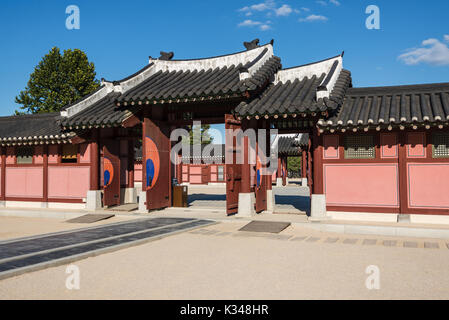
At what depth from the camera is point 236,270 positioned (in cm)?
582

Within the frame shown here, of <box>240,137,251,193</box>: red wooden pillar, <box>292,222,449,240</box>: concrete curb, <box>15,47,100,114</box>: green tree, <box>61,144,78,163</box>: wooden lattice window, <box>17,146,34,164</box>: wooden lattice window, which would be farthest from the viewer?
<box>15,47,100,114</box>: green tree

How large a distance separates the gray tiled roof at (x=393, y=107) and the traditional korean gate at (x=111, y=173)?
8.54 meters

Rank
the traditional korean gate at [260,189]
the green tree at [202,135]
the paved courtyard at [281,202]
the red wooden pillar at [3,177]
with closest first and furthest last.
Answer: the traditional korean gate at [260,189] → the paved courtyard at [281,202] → the red wooden pillar at [3,177] → the green tree at [202,135]

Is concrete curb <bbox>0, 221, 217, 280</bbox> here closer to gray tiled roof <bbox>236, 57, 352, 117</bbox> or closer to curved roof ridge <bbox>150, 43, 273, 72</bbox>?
gray tiled roof <bbox>236, 57, 352, 117</bbox>

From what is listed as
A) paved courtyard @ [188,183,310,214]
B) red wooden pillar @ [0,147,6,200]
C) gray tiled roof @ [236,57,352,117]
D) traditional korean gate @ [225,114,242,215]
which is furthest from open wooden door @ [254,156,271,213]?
red wooden pillar @ [0,147,6,200]

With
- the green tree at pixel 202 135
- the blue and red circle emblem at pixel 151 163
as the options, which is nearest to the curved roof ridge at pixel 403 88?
the blue and red circle emblem at pixel 151 163

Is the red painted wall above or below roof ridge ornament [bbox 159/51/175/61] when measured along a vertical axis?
below

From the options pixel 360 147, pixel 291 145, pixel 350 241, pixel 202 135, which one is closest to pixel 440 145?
pixel 360 147

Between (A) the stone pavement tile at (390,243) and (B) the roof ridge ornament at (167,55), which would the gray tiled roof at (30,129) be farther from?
(A) the stone pavement tile at (390,243)

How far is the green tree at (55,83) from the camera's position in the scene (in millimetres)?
30141

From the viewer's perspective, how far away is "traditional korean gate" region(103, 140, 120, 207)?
14.2m

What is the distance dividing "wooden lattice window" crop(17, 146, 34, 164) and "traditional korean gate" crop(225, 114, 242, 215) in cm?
916

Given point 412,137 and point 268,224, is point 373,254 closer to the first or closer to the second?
point 268,224
